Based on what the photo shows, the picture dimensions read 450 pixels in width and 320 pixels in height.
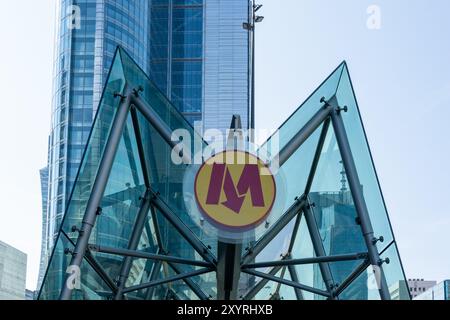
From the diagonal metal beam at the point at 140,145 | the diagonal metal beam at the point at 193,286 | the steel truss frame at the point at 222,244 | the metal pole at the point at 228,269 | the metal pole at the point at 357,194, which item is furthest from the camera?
the diagonal metal beam at the point at 193,286

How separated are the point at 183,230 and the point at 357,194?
14.0ft

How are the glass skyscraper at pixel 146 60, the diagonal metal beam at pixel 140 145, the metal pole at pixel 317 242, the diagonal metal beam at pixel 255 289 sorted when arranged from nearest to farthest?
the diagonal metal beam at pixel 140 145 < the metal pole at pixel 317 242 < the diagonal metal beam at pixel 255 289 < the glass skyscraper at pixel 146 60

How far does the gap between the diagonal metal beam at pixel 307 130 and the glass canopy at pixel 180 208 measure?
3 centimetres

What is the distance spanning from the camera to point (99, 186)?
16.7m

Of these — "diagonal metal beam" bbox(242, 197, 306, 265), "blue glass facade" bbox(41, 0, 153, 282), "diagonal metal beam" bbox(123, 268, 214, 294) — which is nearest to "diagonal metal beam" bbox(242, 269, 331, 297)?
"diagonal metal beam" bbox(242, 197, 306, 265)

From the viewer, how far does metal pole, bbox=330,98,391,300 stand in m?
17.1

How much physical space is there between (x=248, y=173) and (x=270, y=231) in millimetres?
4700

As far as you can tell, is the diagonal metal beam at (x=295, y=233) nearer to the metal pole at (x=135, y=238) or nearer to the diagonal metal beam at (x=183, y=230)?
the diagonal metal beam at (x=183, y=230)

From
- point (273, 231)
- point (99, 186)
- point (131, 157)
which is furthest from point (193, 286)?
point (99, 186)

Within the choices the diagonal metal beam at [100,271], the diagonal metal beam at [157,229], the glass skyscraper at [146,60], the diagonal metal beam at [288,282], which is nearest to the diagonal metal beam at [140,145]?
the diagonal metal beam at [157,229]

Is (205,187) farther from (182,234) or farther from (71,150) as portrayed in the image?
(71,150)

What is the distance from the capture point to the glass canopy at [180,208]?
17203mm
